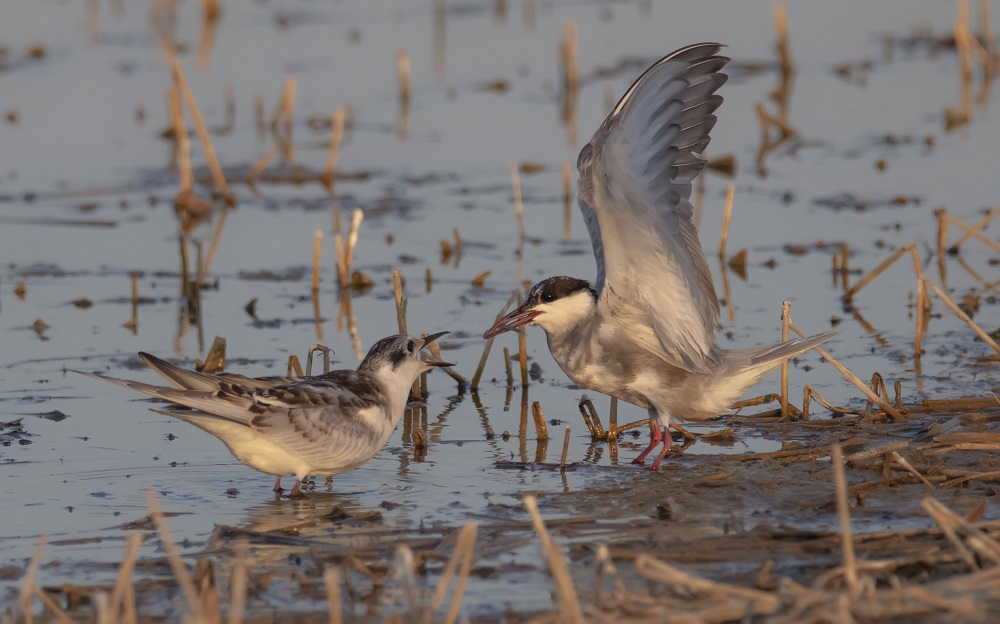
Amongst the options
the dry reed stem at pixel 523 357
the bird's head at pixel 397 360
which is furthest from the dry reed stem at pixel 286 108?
the bird's head at pixel 397 360

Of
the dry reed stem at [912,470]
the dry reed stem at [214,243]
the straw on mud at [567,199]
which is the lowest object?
the dry reed stem at [912,470]

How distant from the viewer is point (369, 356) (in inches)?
320

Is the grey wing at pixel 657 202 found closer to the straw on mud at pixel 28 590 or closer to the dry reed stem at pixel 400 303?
the dry reed stem at pixel 400 303

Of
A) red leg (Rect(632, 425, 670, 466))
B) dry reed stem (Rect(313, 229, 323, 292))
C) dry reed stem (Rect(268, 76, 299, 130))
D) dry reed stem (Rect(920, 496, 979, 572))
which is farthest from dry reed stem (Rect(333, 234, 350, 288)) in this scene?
dry reed stem (Rect(920, 496, 979, 572))

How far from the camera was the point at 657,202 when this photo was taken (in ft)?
24.9

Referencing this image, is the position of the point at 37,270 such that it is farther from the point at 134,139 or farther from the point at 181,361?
the point at 134,139

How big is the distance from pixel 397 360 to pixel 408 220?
18.9ft

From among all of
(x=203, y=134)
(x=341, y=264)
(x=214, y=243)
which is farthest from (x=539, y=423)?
(x=203, y=134)

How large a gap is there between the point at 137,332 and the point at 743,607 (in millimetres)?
6571

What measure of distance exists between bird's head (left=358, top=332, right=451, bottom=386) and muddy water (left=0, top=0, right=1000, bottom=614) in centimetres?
50

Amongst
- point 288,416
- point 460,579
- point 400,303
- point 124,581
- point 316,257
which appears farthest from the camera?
point 316,257

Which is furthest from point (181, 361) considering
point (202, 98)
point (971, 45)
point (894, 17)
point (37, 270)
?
point (894, 17)

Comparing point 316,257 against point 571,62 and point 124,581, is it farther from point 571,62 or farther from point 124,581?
point 571,62

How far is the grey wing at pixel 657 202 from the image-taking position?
7.42 meters
